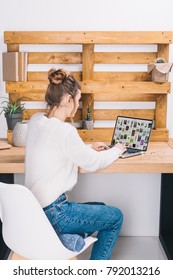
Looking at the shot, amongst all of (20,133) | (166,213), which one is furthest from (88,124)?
(166,213)

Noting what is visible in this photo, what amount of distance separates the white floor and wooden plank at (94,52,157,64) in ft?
4.27

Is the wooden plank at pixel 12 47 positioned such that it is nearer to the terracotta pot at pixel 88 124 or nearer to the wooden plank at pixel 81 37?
the wooden plank at pixel 81 37

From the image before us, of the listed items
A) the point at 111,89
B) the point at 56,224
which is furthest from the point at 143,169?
the point at 111,89

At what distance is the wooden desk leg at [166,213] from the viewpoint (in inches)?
122

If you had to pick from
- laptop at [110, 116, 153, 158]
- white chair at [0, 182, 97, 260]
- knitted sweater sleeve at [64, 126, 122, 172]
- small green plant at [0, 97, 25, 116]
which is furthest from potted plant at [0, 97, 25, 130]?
white chair at [0, 182, 97, 260]

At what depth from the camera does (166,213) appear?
10.7ft

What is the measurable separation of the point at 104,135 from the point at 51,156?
1068mm

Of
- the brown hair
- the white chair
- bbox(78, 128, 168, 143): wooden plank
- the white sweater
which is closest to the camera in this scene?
the white chair

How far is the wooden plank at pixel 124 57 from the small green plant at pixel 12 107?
2.01 ft

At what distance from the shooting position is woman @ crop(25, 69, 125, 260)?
2127mm

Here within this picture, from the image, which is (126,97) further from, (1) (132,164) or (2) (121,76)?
(1) (132,164)

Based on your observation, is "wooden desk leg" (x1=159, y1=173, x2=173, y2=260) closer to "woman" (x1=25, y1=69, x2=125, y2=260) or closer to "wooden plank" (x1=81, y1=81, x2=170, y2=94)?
"wooden plank" (x1=81, y1=81, x2=170, y2=94)
